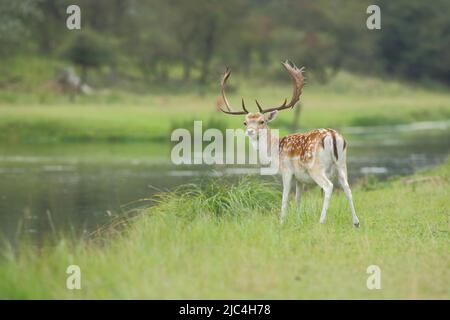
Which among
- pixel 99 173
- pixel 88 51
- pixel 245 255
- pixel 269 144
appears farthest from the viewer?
pixel 88 51

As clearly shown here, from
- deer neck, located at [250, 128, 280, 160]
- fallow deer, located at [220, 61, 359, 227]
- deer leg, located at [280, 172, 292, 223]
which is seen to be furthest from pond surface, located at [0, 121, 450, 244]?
deer leg, located at [280, 172, 292, 223]

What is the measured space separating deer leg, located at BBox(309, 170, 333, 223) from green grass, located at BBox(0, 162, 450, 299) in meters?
0.21

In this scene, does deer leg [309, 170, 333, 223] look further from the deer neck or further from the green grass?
the deer neck

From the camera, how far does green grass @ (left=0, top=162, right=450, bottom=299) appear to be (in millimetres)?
8727

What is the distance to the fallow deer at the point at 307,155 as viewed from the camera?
11961 mm

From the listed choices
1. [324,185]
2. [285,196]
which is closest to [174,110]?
[285,196]

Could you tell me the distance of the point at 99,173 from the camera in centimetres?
2492

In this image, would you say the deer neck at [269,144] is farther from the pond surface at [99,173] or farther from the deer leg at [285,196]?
the pond surface at [99,173]

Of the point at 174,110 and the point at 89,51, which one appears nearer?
the point at 174,110

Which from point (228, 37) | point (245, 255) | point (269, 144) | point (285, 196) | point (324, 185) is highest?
point (228, 37)

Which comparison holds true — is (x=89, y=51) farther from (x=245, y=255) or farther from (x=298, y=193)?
(x=245, y=255)

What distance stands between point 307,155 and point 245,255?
8.85 ft

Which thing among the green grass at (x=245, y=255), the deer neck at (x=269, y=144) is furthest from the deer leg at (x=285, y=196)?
the deer neck at (x=269, y=144)

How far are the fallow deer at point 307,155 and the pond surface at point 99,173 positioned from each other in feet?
4.31
